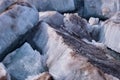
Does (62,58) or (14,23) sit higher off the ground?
(14,23)

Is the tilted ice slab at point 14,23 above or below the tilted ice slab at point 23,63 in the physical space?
above

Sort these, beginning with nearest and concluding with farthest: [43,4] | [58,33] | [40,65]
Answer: [40,65], [58,33], [43,4]

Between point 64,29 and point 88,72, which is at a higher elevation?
point 88,72

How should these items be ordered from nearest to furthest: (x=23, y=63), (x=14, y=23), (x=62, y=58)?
(x=62, y=58)
(x=23, y=63)
(x=14, y=23)

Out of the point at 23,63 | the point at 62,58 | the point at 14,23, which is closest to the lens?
the point at 62,58

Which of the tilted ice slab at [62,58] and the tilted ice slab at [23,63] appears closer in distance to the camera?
the tilted ice slab at [62,58]

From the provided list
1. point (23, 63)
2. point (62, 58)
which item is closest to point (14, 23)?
point (23, 63)

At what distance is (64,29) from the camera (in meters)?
4.90

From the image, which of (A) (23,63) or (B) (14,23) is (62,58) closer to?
(A) (23,63)

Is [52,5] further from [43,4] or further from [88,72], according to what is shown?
[88,72]

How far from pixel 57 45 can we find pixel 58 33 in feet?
1.02

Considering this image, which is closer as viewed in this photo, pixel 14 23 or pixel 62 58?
pixel 62 58

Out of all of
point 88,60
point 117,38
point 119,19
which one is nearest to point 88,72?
point 88,60

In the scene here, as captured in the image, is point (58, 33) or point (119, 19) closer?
point (58, 33)
